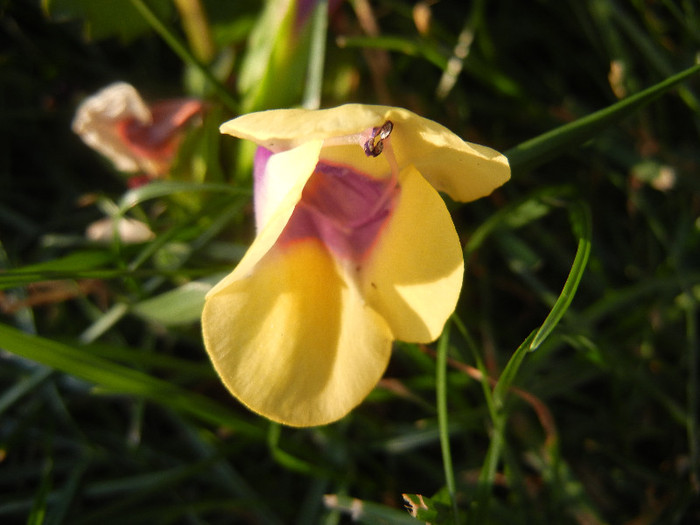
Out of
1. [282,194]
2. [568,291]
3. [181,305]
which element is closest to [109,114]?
[181,305]

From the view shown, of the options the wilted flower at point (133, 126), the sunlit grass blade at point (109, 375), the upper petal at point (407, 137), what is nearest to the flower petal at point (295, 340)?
the upper petal at point (407, 137)

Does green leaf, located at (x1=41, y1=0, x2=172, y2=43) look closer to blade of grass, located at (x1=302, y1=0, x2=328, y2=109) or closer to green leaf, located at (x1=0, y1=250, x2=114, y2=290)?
blade of grass, located at (x1=302, y1=0, x2=328, y2=109)

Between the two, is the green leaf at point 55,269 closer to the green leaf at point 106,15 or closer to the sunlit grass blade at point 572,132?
the green leaf at point 106,15

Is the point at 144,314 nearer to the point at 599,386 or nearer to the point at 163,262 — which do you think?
the point at 163,262

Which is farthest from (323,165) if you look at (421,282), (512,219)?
(512,219)

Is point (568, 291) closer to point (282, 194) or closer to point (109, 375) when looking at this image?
point (282, 194)

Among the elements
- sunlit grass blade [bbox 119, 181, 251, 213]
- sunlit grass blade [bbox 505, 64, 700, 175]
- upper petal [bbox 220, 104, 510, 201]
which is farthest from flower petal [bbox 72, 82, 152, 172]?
sunlit grass blade [bbox 505, 64, 700, 175]
